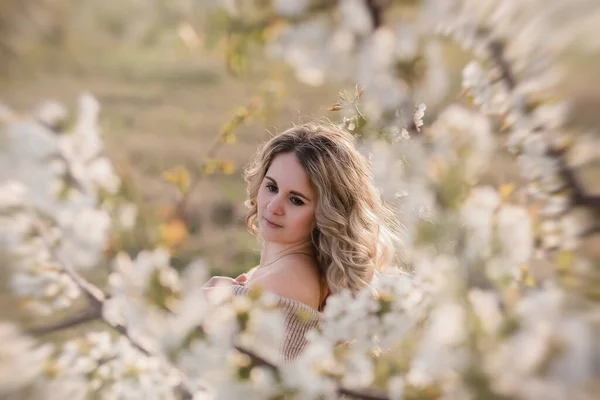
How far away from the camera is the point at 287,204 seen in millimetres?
1447

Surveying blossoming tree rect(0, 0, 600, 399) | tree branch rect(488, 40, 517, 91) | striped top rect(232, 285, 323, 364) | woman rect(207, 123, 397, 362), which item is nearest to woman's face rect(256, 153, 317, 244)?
woman rect(207, 123, 397, 362)

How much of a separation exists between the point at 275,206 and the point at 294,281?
0.17 metres

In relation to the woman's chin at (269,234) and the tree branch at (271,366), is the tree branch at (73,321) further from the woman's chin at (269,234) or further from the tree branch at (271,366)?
the woman's chin at (269,234)

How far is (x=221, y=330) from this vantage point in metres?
0.72

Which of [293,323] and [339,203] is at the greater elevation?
[339,203]

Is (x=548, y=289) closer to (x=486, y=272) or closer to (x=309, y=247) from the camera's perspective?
(x=486, y=272)

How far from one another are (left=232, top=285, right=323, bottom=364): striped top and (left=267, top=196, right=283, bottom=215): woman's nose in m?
0.19

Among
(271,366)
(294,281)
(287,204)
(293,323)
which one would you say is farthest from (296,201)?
(271,366)

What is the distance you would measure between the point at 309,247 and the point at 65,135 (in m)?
0.84

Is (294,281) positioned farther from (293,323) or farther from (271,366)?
(271,366)

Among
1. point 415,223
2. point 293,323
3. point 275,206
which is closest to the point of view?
point 415,223

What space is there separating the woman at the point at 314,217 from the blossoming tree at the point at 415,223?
0.57 metres

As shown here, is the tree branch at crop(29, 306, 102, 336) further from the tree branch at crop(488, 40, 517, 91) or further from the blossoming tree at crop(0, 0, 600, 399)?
the tree branch at crop(488, 40, 517, 91)

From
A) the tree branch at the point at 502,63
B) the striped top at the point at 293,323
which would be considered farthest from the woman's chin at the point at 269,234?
the tree branch at the point at 502,63
